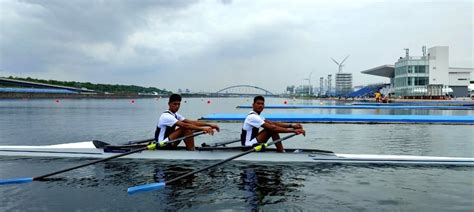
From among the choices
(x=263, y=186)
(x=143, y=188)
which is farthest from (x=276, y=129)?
(x=143, y=188)

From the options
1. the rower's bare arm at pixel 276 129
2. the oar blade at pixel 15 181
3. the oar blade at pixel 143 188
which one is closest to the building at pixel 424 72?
the rower's bare arm at pixel 276 129

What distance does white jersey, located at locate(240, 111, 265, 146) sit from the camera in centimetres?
1059

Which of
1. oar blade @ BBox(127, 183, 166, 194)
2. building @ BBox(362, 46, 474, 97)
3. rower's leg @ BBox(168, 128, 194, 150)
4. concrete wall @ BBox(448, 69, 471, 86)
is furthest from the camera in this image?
concrete wall @ BBox(448, 69, 471, 86)

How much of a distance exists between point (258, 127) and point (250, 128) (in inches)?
10.0

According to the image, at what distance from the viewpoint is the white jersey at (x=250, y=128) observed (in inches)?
417

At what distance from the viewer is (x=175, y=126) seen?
35.8 feet

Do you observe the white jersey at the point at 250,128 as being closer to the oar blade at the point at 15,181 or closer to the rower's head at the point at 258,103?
the rower's head at the point at 258,103

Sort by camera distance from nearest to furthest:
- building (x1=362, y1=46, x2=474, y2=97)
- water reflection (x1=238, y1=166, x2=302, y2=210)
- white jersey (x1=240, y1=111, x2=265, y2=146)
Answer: water reflection (x1=238, y1=166, x2=302, y2=210) < white jersey (x1=240, y1=111, x2=265, y2=146) < building (x1=362, y1=46, x2=474, y2=97)

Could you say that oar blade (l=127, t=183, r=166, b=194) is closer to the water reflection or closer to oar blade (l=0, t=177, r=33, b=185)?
the water reflection

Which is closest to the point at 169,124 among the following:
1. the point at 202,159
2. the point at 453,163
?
the point at 202,159

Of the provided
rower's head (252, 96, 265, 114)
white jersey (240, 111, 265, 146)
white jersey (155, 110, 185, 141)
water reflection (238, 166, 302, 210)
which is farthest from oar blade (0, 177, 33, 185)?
rower's head (252, 96, 265, 114)

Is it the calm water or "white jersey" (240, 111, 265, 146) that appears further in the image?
"white jersey" (240, 111, 265, 146)

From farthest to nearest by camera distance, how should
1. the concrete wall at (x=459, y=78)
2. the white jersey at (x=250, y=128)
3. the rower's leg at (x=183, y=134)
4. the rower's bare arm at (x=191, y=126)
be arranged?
the concrete wall at (x=459, y=78), the rower's leg at (x=183, y=134), the white jersey at (x=250, y=128), the rower's bare arm at (x=191, y=126)

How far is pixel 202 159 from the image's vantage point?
36.6ft
